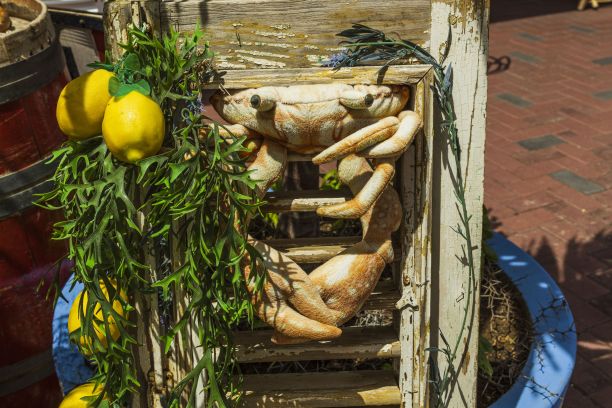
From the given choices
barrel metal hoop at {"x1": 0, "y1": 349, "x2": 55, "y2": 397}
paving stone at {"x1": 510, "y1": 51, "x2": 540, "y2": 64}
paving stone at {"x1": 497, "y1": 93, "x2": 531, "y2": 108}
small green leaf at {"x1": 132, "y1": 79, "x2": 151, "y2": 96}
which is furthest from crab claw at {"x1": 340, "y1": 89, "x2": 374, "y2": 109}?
paving stone at {"x1": 510, "y1": 51, "x2": 540, "y2": 64}

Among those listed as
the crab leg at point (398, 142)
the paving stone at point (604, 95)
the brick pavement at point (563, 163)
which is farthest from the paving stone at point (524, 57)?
the crab leg at point (398, 142)

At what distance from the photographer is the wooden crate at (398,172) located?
1.34 metres

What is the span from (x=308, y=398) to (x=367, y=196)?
20.0 inches

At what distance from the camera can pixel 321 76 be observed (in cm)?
133

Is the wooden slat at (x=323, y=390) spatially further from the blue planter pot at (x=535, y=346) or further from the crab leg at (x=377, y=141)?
the crab leg at (x=377, y=141)

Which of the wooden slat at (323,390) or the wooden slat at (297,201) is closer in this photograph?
the wooden slat at (297,201)

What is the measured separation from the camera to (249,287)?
1.36 meters

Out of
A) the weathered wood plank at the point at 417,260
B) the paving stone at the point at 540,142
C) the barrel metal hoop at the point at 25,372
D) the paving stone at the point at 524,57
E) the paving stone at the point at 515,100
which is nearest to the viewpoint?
the weathered wood plank at the point at 417,260

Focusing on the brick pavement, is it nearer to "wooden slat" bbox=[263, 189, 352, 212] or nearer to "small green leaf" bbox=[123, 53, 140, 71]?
"wooden slat" bbox=[263, 189, 352, 212]

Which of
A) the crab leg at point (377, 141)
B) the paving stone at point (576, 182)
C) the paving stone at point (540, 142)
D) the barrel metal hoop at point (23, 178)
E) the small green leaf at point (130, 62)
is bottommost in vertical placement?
the paving stone at point (576, 182)

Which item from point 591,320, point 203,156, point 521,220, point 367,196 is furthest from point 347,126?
point 521,220

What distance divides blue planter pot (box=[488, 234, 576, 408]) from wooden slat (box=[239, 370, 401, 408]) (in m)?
0.28

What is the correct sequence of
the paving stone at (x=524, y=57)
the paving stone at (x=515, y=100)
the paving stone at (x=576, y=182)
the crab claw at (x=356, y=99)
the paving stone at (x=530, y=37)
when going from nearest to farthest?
the crab claw at (x=356, y=99), the paving stone at (x=576, y=182), the paving stone at (x=515, y=100), the paving stone at (x=524, y=57), the paving stone at (x=530, y=37)

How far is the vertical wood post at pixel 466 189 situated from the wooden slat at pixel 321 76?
9 cm
